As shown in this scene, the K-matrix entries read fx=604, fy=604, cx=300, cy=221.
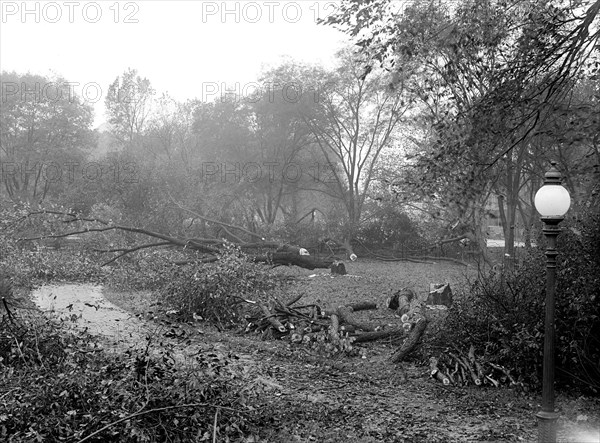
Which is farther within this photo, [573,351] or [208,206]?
[208,206]

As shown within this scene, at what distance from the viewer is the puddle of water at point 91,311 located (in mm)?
8258

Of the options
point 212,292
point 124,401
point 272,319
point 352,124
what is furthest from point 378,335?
point 352,124

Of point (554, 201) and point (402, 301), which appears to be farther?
point (402, 301)

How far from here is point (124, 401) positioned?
4.92 meters

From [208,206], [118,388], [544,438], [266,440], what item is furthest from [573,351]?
[208,206]

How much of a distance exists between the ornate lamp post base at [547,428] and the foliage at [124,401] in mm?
2442

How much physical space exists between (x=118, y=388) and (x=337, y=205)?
2659cm

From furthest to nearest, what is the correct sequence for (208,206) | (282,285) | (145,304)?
(208,206)
(282,285)
(145,304)

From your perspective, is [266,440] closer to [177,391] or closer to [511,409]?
[177,391]

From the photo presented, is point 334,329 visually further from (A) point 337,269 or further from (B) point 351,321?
(A) point 337,269

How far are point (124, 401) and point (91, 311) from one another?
6612 mm

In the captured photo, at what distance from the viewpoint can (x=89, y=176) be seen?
24.8m

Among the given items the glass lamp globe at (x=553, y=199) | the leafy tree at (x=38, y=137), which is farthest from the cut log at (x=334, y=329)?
the leafy tree at (x=38, y=137)

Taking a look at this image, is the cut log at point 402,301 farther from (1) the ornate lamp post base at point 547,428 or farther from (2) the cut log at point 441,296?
(1) the ornate lamp post base at point 547,428
